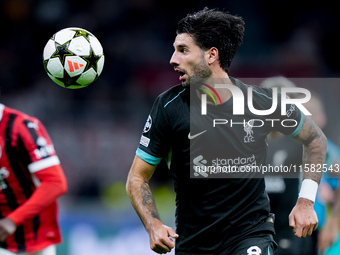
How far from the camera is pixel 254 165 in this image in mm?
4430

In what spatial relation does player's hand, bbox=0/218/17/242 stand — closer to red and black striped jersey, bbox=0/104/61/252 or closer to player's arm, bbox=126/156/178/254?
red and black striped jersey, bbox=0/104/61/252

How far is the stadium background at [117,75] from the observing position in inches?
393

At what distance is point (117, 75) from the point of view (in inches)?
527

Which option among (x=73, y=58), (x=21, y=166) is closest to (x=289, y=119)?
(x=73, y=58)

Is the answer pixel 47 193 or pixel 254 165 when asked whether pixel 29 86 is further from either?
pixel 254 165

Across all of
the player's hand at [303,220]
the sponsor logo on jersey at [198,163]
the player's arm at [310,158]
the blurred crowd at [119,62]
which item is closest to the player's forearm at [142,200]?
the sponsor logo on jersey at [198,163]

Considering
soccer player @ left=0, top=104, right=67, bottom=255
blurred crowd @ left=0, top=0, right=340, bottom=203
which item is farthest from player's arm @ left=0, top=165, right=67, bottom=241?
blurred crowd @ left=0, top=0, right=340, bottom=203

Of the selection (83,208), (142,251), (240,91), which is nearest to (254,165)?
(240,91)

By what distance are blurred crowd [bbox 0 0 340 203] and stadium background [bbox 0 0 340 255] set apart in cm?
2

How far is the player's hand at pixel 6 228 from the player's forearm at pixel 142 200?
1174mm

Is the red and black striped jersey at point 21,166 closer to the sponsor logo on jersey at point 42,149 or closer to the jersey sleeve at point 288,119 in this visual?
the sponsor logo on jersey at point 42,149

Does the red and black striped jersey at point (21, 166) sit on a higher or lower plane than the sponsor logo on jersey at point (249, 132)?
lower

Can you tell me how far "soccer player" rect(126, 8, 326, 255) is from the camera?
14.1 feet

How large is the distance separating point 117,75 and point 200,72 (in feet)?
29.6
